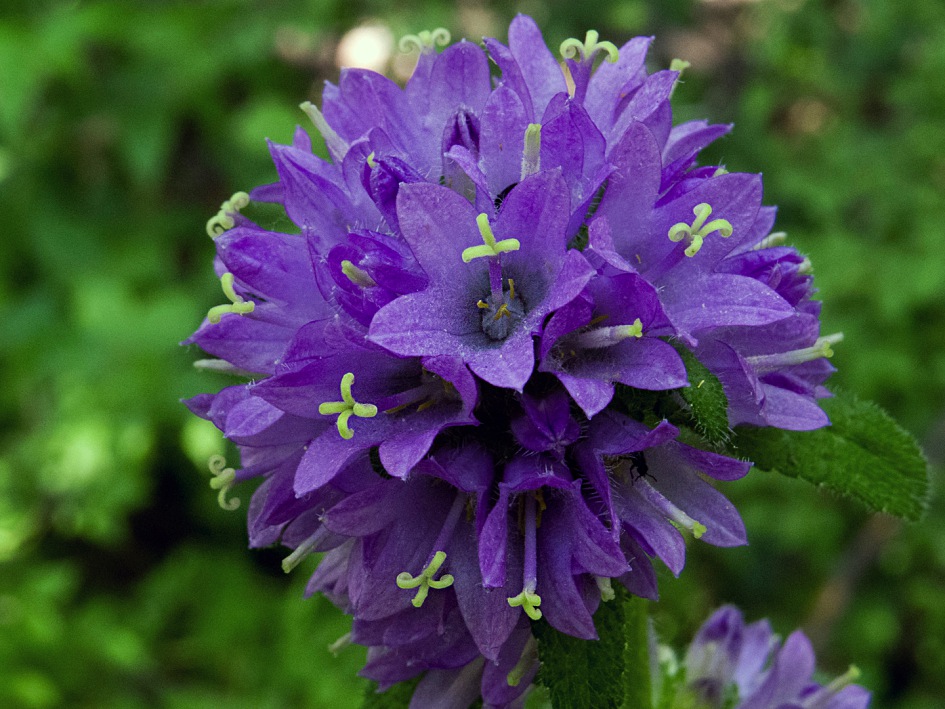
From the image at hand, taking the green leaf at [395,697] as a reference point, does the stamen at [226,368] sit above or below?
above

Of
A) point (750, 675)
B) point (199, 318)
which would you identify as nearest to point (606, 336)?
point (750, 675)

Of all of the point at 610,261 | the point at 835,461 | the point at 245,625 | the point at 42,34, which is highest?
the point at 610,261

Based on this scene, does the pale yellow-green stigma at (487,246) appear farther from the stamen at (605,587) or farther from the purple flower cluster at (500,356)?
the stamen at (605,587)

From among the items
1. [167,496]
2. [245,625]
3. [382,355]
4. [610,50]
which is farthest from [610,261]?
[167,496]

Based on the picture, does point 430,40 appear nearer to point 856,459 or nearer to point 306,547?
point 306,547

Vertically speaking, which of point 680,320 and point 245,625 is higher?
point 680,320

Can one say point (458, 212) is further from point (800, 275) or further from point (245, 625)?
point (245, 625)

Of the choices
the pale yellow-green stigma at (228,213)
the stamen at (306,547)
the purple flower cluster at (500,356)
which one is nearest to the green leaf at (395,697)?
the purple flower cluster at (500,356)
